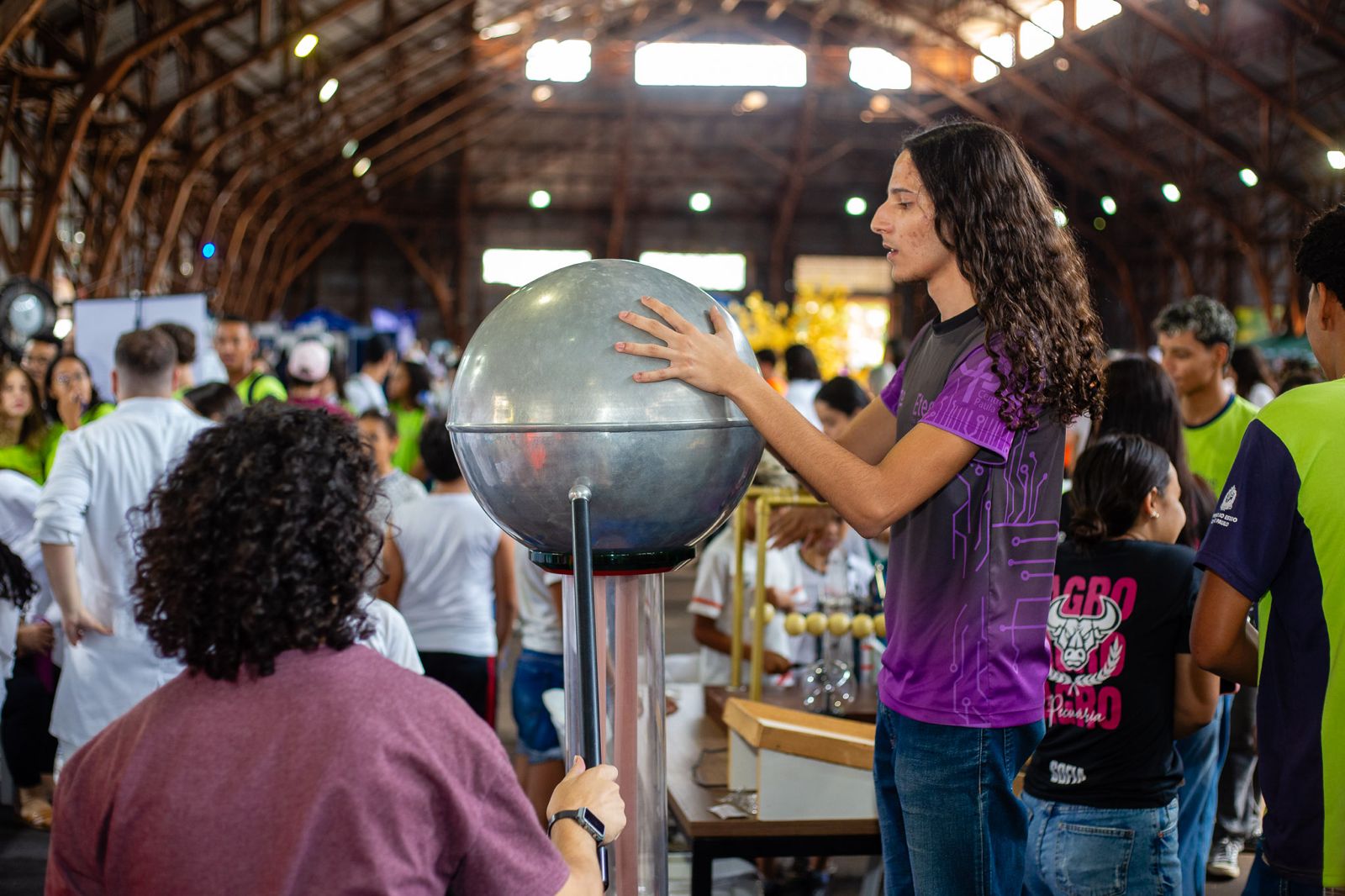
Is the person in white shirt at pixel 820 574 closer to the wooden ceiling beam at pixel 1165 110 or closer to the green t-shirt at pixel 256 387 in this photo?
the green t-shirt at pixel 256 387

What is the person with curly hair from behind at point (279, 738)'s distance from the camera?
1.20m

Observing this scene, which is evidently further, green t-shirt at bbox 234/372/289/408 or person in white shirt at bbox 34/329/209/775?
green t-shirt at bbox 234/372/289/408

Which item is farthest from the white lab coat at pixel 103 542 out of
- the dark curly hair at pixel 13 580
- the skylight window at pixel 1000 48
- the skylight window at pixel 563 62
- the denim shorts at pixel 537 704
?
the skylight window at pixel 563 62

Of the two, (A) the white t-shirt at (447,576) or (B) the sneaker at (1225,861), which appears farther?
(B) the sneaker at (1225,861)

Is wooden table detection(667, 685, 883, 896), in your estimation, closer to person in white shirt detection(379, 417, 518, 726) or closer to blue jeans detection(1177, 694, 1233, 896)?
blue jeans detection(1177, 694, 1233, 896)

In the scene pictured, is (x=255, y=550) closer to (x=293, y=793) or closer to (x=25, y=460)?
(x=293, y=793)

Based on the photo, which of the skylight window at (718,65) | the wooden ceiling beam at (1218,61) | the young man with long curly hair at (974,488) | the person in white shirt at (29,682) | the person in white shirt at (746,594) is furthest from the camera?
the skylight window at (718,65)

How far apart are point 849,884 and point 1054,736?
1.95 m

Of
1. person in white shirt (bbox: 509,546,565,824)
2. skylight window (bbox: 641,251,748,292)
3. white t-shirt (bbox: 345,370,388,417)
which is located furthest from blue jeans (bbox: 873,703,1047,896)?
skylight window (bbox: 641,251,748,292)

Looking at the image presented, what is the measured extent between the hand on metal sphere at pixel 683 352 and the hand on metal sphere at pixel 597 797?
1.50ft

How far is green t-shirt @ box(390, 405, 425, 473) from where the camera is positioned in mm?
6781

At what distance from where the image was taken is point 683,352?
1387 millimetres

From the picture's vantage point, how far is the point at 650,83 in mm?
23781

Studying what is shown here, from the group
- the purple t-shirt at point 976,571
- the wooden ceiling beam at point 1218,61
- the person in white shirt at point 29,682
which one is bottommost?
the person in white shirt at point 29,682
